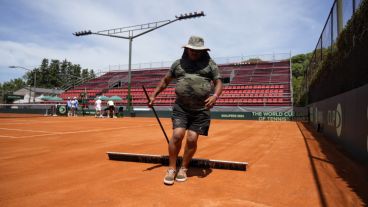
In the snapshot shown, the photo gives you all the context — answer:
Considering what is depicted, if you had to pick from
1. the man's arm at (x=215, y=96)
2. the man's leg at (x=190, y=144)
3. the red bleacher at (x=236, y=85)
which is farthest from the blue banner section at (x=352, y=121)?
the red bleacher at (x=236, y=85)

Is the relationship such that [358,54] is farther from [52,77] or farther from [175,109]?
[52,77]

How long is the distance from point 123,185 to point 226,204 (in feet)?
4.46

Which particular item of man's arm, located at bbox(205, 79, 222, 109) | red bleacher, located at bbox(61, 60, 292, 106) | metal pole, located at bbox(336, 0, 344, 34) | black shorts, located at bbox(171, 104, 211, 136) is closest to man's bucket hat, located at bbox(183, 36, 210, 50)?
man's arm, located at bbox(205, 79, 222, 109)

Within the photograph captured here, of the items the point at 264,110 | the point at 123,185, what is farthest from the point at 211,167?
the point at 264,110

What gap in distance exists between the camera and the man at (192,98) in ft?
13.4

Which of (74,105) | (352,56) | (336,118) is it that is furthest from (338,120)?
(74,105)

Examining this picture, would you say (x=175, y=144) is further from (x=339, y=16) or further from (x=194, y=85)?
(x=339, y=16)

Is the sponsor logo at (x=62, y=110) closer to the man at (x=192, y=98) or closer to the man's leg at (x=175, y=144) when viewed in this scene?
the man at (x=192, y=98)

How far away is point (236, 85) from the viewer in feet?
125

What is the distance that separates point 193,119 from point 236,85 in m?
34.6

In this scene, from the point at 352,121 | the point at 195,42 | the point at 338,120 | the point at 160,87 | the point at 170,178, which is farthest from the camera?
the point at 338,120

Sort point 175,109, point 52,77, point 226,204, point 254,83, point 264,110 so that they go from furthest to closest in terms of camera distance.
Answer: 1. point 52,77
2. point 254,83
3. point 264,110
4. point 175,109
5. point 226,204

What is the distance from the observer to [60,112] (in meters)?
28.8

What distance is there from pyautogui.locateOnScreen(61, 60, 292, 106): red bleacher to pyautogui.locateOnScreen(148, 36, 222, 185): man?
27858 millimetres
